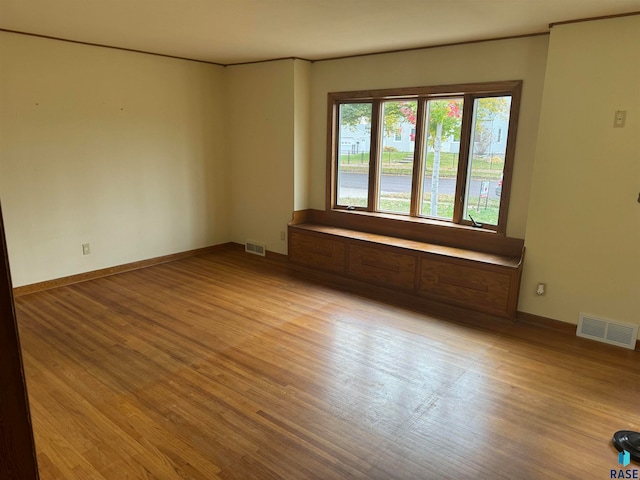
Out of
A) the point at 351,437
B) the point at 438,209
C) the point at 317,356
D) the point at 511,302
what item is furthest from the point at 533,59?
the point at 351,437

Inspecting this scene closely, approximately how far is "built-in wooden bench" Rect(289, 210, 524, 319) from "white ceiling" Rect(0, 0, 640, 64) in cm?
185

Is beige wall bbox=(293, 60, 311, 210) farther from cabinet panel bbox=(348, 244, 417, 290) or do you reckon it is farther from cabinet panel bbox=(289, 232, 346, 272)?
cabinet panel bbox=(348, 244, 417, 290)

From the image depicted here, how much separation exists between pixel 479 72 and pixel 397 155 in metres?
1.19

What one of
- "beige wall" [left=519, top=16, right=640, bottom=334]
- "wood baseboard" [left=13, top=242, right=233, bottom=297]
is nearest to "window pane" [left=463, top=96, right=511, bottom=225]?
"beige wall" [left=519, top=16, right=640, bottom=334]

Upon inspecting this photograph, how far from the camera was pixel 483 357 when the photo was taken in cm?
315

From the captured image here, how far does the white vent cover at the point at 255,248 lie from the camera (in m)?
5.75

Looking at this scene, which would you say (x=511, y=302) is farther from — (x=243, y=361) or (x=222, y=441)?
(x=222, y=441)

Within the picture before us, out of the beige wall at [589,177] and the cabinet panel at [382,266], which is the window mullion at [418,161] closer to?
the cabinet panel at [382,266]

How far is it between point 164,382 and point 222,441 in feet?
2.47

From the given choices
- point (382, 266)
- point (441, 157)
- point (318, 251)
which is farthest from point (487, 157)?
point (318, 251)

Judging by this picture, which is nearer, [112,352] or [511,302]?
[112,352]

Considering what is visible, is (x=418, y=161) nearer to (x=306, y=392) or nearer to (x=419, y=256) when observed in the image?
(x=419, y=256)

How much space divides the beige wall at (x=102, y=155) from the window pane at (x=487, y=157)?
3.39m

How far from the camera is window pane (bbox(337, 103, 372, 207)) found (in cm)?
490
